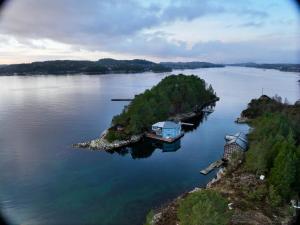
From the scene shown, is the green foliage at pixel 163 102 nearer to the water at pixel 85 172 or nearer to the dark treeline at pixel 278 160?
the water at pixel 85 172

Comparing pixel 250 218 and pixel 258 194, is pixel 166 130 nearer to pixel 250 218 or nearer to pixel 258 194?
pixel 258 194

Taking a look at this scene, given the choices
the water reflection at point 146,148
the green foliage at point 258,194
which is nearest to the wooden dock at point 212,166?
the water reflection at point 146,148

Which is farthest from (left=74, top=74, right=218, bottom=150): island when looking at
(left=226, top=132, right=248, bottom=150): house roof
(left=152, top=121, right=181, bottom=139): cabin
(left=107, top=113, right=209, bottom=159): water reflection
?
(left=226, top=132, right=248, bottom=150): house roof

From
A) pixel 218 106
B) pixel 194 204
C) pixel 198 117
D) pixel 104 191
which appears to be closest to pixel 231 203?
pixel 194 204

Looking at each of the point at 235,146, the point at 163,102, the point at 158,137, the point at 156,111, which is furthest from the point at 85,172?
the point at 163,102

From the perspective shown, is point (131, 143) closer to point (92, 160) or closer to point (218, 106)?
point (92, 160)

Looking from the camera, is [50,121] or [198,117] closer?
[50,121]

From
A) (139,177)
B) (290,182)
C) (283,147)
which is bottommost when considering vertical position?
(139,177)
